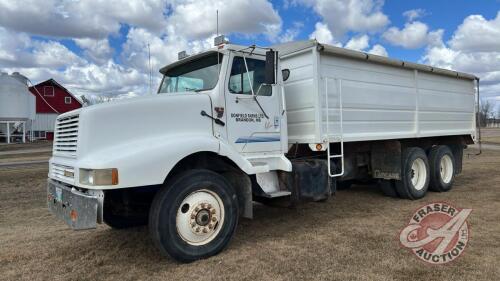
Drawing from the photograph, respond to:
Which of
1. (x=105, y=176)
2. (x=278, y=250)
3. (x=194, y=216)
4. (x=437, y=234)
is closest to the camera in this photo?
(x=105, y=176)

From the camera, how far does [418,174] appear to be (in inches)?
371

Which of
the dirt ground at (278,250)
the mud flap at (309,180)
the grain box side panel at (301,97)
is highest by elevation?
the grain box side panel at (301,97)

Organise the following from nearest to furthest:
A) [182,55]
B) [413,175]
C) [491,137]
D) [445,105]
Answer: [182,55], [413,175], [445,105], [491,137]

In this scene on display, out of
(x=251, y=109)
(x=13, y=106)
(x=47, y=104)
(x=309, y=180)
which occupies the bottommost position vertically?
(x=309, y=180)

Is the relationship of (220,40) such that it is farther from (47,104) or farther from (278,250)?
(47,104)

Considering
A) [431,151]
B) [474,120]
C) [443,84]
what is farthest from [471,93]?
[431,151]

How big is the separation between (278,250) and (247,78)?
7.70ft

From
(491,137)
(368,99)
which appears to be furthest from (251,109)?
(491,137)

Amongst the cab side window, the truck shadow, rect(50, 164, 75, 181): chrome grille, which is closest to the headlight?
rect(50, 164, 75, 181): chrome grille

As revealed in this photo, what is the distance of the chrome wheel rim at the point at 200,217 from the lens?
504 cm

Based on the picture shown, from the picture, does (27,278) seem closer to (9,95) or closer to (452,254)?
(452,254)

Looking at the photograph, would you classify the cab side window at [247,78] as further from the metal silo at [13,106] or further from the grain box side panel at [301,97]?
the metal silo at [13,106]

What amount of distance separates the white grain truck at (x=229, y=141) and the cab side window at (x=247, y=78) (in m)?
0.02

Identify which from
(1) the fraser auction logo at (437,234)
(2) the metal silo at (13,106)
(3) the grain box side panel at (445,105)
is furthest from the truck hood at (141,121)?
(2) the metal silo at (13,106)
